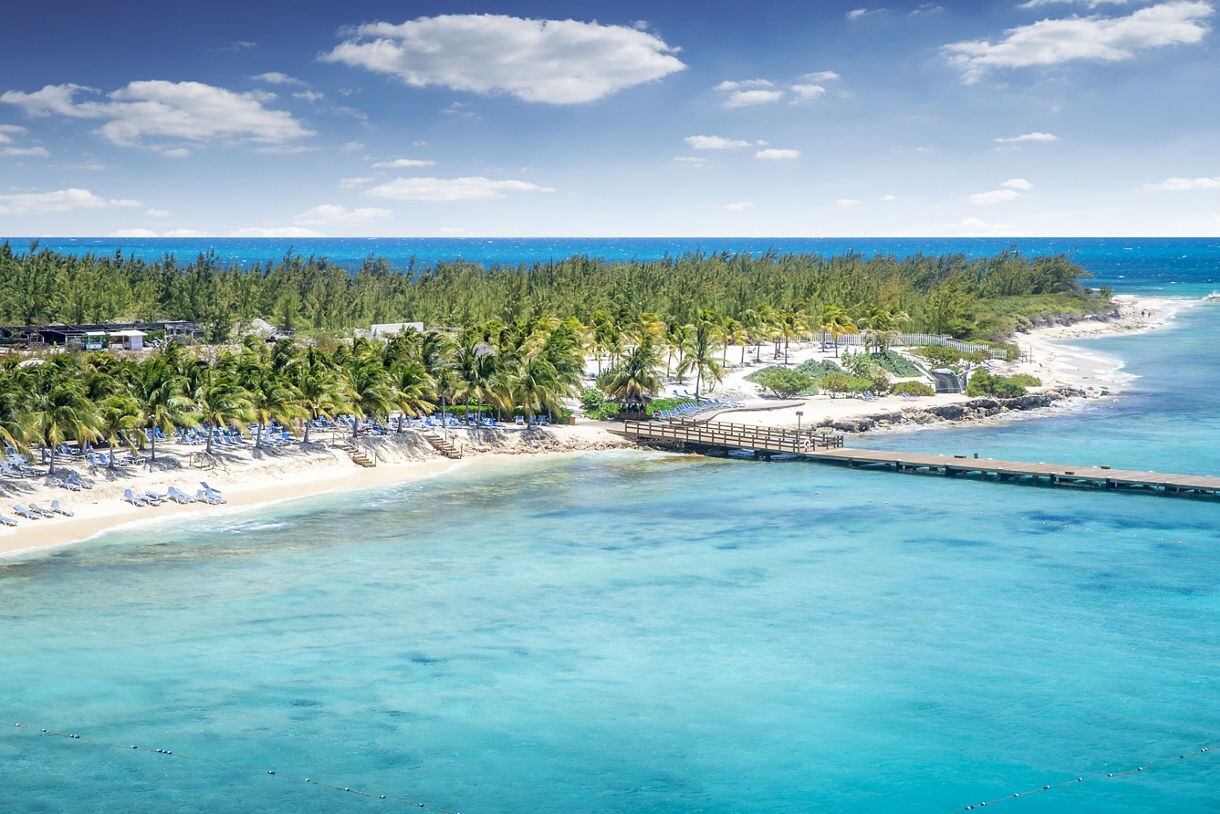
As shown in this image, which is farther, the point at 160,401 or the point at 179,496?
the point at 160,401

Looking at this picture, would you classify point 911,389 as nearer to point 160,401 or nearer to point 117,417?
point 160,401

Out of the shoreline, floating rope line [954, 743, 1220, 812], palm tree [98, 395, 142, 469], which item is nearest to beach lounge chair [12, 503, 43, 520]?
the shoreline

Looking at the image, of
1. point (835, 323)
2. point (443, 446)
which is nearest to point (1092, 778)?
point (443, 446)

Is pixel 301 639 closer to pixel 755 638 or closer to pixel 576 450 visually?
pixel 755 638

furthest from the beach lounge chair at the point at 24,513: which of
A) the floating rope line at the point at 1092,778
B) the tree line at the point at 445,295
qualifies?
the tree line at the point at 445,295

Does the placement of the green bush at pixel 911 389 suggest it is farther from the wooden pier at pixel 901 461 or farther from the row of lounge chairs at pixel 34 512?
the row of lounge chairs at pixel 34 512
